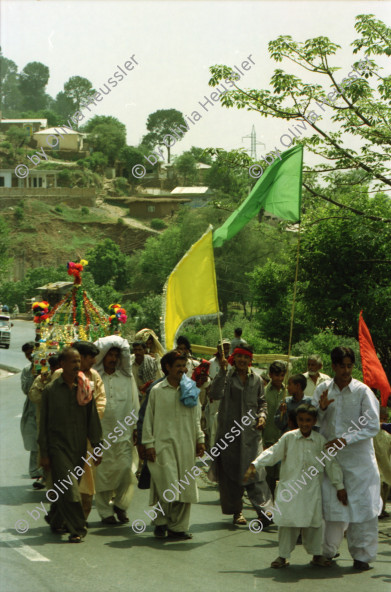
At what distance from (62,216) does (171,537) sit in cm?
9562

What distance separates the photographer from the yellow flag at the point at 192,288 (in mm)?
8445

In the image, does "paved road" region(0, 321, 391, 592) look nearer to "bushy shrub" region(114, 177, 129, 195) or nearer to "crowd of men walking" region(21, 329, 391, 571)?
"crowd of men walking" region(21, 329, 391, 571)

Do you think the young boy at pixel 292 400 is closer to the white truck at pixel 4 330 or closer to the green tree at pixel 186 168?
the white truck at pixel 4 330

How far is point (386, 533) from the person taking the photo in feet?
26.6

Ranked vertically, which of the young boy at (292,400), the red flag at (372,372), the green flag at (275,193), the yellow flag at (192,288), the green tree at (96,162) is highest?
the green tree at (96,162)

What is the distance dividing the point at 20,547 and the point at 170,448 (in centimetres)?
148

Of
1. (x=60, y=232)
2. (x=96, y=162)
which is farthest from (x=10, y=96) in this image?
(x=60, y=232)

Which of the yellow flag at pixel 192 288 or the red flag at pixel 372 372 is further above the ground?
the yellow flag at pixel 192 288

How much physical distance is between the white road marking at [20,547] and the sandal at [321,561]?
6.65 ft

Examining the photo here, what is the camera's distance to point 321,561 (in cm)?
664

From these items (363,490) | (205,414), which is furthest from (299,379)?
(205,414)

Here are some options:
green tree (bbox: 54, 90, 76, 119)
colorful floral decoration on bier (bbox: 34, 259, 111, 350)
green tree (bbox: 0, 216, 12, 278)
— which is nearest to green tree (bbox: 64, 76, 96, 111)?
green tree (bbox: 54, 90, 76, 119)

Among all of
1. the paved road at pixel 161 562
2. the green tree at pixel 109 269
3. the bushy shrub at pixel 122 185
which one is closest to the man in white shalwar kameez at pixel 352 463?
the paved road at pixel 161 562

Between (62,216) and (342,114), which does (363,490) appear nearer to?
(342,114)
